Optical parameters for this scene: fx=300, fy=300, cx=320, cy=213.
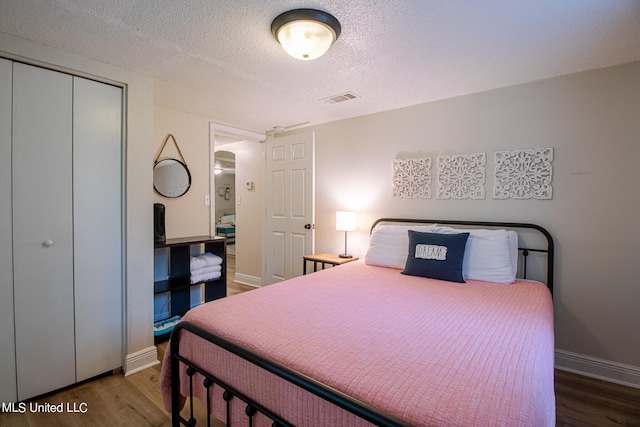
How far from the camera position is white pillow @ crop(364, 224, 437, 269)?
2584 mm

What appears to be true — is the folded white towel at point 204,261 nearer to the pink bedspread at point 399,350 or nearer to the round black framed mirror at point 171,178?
the round black framed mirror at point 171,178

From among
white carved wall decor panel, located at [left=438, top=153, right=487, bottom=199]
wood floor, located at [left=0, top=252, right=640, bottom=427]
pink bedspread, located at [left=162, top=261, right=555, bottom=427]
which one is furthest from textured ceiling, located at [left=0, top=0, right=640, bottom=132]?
wood floor, located at [left=0, top=252, right=640, bottom=427]

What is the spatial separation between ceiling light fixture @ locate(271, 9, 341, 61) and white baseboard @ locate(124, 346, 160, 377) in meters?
2.40

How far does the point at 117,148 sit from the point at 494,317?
265 centimetres

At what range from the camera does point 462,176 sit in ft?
8.90

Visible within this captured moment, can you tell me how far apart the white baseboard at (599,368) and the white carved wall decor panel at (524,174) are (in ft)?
4.00

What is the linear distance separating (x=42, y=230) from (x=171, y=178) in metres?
1.30

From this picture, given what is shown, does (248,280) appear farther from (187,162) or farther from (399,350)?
(399,350)

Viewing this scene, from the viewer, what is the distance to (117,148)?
2205 millimetres

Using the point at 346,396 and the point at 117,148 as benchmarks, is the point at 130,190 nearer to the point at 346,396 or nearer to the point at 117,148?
the point at 117,148

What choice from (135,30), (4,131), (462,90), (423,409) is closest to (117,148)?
(4,131)

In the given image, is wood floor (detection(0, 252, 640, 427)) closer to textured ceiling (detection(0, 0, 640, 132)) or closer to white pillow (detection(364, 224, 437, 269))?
white pillow (detection(364, 224, 437, 269))

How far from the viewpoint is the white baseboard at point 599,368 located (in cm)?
207

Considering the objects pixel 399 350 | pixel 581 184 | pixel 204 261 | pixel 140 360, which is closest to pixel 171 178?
pixel 204 261
